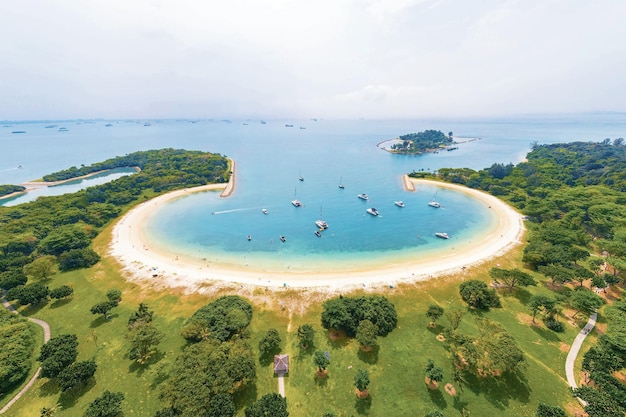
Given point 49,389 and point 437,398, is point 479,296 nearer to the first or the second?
point 437,398

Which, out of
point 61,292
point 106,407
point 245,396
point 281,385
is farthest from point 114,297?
point 281,385

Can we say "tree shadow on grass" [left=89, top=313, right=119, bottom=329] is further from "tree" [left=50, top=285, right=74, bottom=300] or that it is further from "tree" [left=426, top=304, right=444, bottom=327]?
"tree" [left=426, top=304, right=444, bottom=327]

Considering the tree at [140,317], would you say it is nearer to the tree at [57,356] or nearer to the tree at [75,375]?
the tree at [57,356]

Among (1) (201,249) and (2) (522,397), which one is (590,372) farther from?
(1) (201,249)

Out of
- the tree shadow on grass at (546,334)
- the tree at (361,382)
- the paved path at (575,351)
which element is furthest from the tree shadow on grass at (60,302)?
the tree shadow on grass at (546,334)

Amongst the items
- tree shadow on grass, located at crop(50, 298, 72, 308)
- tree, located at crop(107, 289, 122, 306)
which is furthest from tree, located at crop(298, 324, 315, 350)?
tree shadow on grass, located at crop(50, 298, 72, 308)

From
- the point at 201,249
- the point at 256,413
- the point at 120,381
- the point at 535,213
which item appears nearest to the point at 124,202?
the point at 201,249

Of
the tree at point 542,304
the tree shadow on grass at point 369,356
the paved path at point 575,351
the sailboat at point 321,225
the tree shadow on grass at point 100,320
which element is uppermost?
the tree at point 542,304
